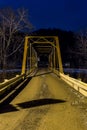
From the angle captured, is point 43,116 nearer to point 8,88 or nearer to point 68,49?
point 8,88

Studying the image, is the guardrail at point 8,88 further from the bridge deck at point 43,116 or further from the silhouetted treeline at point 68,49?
the silhouetted treeline at point 68,49

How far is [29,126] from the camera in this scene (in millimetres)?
8070

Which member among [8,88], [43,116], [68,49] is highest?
[68,49]

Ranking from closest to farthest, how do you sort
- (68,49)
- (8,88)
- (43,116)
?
(43,116)
(8,88)
(68,49)

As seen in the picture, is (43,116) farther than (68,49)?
No

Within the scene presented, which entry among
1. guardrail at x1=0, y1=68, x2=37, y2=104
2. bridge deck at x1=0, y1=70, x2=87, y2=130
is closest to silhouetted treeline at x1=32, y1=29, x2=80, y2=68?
guardrail at x1=0, y1=68, x2=37, y2=104

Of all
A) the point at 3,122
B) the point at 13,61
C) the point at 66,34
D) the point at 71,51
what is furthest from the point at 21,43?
the point at 66,34

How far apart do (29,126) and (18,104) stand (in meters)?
4.12

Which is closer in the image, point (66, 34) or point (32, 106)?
point (32, 106)

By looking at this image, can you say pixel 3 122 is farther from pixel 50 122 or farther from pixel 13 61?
pixel 13 61

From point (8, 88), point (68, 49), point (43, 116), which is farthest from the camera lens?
point (68, 49)

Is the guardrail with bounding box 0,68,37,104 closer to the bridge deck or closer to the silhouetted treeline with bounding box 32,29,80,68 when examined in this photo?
the bridge deck

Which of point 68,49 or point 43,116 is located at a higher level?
point 68,49

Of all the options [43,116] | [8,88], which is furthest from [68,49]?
[43,116]
